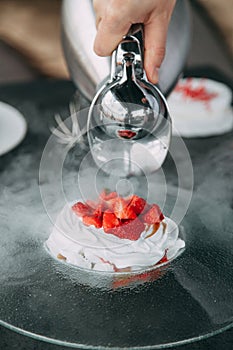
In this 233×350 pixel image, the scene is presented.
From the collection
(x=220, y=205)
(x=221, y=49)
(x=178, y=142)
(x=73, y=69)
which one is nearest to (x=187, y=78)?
(x=178, y=142)

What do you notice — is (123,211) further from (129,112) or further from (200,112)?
(200,112)

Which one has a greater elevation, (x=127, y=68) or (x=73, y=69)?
(x=127, y=68)

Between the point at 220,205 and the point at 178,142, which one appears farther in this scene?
the point at 178,142

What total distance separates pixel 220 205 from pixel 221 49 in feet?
4.70

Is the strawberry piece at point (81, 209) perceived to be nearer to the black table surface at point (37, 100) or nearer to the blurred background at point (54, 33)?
the black table surface at point (37, 100)

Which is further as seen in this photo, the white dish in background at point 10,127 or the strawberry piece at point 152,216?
the white dish in background at point 10,127

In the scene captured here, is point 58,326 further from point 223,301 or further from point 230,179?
point 230,179

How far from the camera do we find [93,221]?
0.91 meters

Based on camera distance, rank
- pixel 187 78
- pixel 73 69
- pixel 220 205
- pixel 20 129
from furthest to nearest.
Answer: pixel 187 78, pixel 20 129, pixel 73 69, pixel 220 205

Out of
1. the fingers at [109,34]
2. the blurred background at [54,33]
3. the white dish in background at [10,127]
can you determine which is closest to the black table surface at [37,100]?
the white dish in background at [10,127]

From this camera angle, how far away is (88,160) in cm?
112

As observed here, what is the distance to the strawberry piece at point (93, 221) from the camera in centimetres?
91

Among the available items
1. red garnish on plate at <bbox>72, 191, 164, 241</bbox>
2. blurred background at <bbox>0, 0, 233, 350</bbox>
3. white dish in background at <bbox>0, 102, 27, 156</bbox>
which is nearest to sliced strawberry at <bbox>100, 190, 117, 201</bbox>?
red garnish on plate at <bbox>72, 191, 164, 241</bbox>

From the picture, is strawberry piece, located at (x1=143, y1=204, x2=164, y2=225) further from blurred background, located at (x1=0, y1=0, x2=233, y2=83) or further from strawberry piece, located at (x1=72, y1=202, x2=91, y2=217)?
blurred background, located at (x1=0, y1=0, x2=233, y2=83)
